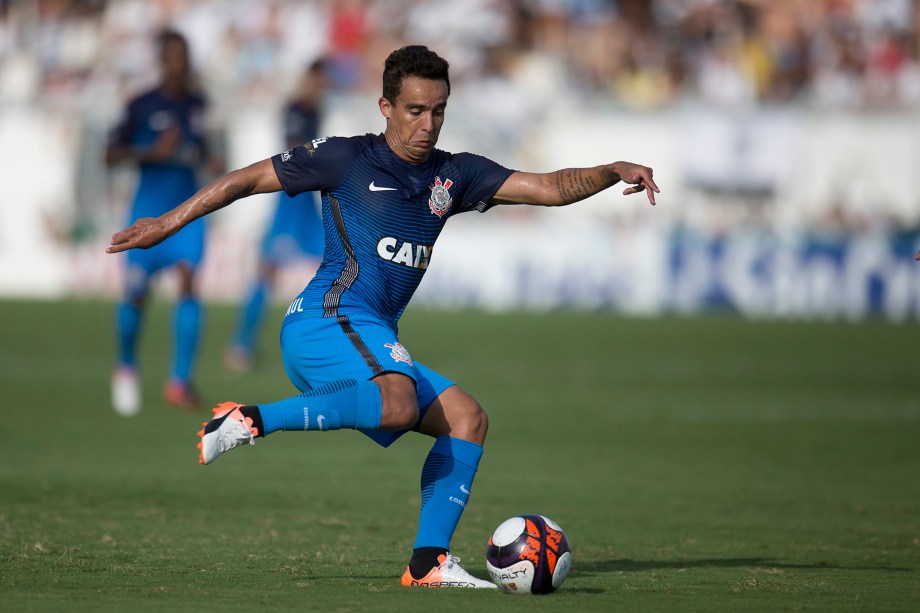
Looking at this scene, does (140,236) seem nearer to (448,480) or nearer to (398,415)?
(398,415)

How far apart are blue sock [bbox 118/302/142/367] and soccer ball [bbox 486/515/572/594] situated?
23.8ft

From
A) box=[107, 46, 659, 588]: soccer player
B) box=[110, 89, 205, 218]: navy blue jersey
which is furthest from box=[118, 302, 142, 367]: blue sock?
box=[107, 46, 659, 588]: soccer player

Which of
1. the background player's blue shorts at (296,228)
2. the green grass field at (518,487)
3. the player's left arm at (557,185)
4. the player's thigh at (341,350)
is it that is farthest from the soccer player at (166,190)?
the player's thigh at (341,350)

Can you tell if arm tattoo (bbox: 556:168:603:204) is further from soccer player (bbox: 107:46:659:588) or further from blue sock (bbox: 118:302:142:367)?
blue sock (bbox: 118:302:142:367)

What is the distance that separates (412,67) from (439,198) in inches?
24.5

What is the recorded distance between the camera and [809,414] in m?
13.9

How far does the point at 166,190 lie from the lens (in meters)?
13.0

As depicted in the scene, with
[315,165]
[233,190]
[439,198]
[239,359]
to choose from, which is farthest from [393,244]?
[239,359]

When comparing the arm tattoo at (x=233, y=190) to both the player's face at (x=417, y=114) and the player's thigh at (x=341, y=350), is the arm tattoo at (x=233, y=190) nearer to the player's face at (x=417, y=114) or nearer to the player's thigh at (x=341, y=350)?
the player's thigh at (x=341, y=350)

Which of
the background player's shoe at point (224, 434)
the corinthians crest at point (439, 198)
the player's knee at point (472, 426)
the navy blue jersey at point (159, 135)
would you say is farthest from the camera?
the navy blue jersey at point (159, 135)

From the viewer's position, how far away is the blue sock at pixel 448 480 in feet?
20.6

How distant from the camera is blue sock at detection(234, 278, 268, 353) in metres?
16.1

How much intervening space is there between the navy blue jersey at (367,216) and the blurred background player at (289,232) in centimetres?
936

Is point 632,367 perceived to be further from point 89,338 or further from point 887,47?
point 887,47
